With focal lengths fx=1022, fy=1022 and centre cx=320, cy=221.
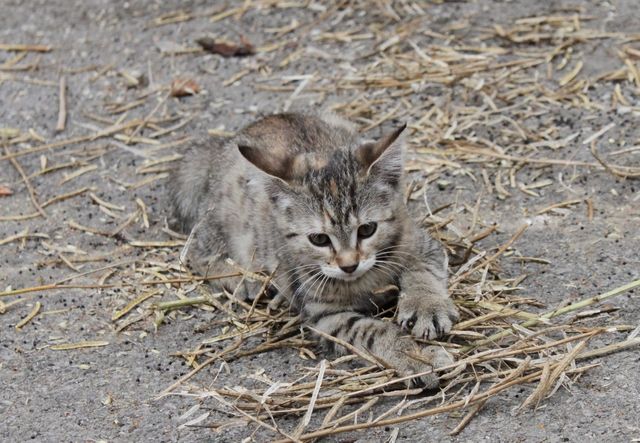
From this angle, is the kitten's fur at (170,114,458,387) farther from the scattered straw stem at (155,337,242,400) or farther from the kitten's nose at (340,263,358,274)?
the scattered straw stem at (155,337,242,400)

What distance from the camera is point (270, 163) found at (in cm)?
555

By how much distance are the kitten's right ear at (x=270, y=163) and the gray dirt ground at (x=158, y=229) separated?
99cm

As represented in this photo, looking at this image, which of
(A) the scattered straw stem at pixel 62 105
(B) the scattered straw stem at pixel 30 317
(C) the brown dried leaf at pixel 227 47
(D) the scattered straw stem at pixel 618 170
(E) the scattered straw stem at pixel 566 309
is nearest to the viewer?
(E) the scattered straw stem at pixel 566 309

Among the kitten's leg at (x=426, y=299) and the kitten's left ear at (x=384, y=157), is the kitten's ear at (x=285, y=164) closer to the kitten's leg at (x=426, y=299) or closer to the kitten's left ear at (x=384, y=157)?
the kitten's left ear at (x=384, y=157)

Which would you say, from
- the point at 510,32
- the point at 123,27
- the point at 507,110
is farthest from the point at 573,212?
the point at 123,27

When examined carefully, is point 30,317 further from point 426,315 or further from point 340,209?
point 426,315

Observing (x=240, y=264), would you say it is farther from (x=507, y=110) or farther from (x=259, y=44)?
(x=259, y=44)

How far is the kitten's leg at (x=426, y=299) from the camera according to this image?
5.39m

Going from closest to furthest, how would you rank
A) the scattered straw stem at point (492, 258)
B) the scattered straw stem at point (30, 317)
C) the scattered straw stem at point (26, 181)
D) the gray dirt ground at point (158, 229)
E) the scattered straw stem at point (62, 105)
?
the gray dirt ground at point (158, 229) < the scattered straw stem at point (492, 258) < the scattered straw stem at point (30, 317) < the scattered straw stem at point (26, 181) < the scattered straw stem at point (62, 105)

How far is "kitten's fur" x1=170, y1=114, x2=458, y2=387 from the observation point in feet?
17.7

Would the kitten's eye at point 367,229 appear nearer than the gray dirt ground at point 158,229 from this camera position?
No

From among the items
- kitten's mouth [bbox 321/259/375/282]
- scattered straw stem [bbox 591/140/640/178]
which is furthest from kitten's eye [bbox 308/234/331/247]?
scattered straw stem [bbox 591/140/640/178]

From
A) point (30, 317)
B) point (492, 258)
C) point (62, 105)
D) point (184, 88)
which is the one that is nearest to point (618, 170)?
point (492, 258)

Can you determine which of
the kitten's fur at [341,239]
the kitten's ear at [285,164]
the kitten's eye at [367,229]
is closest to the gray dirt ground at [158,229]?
the kitten's fur at [341,239]
